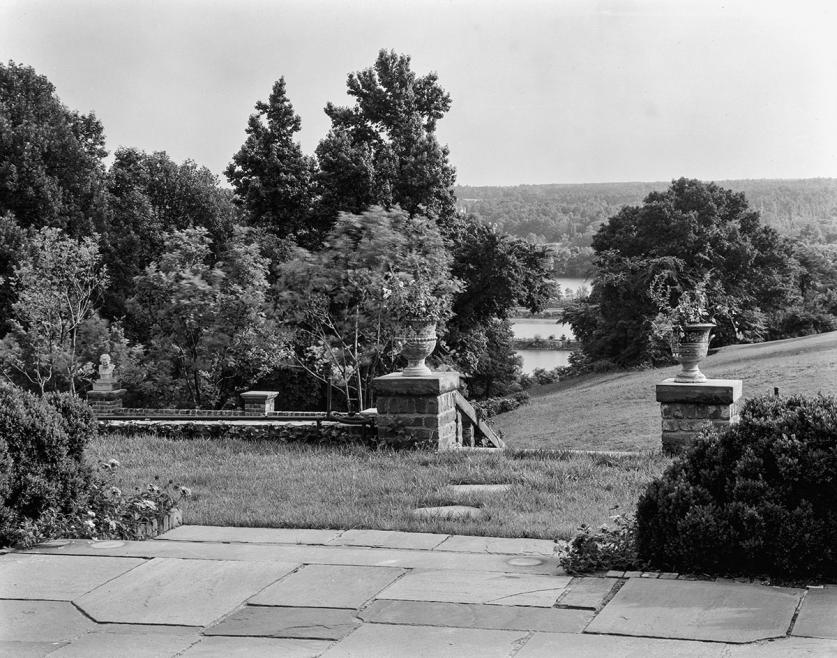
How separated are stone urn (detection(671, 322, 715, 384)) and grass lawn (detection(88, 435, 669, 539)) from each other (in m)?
1.07

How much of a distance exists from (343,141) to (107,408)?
13.3m

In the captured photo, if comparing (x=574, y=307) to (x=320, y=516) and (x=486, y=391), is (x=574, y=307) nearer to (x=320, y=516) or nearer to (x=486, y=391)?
(x=486, y=391)

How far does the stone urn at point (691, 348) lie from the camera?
32.1 feet

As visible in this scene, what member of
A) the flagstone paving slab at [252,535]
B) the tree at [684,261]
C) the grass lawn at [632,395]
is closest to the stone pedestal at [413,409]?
the flagstone paving slab at [252,535]

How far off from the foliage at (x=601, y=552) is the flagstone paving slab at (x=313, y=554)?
0.36 ft

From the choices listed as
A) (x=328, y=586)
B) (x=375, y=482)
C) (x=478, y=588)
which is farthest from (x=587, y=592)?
(x=375, y=482)

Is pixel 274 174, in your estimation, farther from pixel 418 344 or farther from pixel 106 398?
pixel 418 344

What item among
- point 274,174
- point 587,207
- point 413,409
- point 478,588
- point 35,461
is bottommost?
point 478,588

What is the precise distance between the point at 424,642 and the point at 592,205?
32.7 metres

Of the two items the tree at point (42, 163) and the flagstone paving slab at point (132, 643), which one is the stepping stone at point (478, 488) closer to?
the flagstone paving slab at point (132, 643)

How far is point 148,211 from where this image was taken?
33.7 meters

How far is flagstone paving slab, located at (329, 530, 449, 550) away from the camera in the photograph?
19.8 ft

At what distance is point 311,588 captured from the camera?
16.6ft

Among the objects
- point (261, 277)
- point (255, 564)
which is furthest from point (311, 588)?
point (261, 277)
